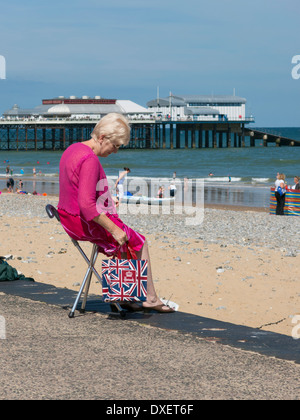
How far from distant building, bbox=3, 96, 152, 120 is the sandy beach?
97977 mm

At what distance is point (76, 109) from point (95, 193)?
110 m

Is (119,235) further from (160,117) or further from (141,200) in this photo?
(160,117)

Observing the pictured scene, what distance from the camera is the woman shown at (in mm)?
4055

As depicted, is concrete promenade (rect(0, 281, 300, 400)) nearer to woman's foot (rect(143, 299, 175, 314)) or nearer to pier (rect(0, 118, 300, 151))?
woman's foot (rect(143, 299, 175, 314))

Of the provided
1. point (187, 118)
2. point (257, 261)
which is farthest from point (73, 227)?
point (187, 118)

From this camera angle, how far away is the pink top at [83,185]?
4047 millimetres

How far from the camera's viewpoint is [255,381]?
307 centimetres

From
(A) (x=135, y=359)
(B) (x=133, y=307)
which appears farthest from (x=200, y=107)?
(A) (x=135, y=359)

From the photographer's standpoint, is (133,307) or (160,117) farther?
(160,117)

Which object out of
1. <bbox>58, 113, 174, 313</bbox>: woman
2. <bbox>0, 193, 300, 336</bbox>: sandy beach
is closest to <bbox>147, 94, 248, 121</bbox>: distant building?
<bbox>0, 193, 300, 336</bbox>: sandy beach

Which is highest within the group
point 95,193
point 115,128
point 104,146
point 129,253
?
Answer: point 115,128

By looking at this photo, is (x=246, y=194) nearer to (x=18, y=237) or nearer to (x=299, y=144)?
(x=18, y=237)

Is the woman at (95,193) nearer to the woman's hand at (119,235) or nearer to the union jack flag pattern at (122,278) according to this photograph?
the woman's hand at (119,235)

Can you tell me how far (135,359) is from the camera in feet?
11.2
